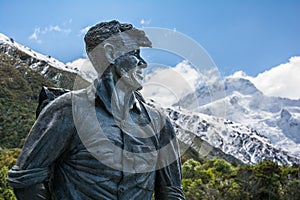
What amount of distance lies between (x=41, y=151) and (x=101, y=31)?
109cm

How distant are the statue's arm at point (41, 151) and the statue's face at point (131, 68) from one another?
0.53m

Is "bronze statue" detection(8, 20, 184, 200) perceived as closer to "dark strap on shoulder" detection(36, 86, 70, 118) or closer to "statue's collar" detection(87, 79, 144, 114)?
"statue's collar" detection(87, 79, 144, 114)

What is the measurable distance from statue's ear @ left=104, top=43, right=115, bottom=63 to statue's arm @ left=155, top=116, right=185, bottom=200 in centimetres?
78

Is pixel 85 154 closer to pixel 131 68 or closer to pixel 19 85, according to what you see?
pixel 131 68

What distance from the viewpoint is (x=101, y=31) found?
382 centimetres

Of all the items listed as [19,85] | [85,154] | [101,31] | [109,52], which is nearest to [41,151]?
[85,154]

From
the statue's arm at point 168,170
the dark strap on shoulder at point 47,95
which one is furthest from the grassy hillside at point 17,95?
the statue's arm at point 168,170

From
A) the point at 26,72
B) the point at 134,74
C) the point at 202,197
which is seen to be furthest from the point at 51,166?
the point at 26,72

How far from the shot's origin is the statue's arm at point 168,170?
158 inches

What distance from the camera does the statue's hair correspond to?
12.5ft

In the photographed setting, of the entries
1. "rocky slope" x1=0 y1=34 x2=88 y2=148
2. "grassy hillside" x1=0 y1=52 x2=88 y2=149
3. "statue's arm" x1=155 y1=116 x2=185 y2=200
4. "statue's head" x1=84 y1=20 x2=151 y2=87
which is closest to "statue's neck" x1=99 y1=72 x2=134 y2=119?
"statue's head" x1=84 y1=20 x2=151 y2=87

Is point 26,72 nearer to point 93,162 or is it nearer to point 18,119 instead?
point 18,119

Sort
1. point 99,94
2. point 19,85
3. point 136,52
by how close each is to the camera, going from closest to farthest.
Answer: point 99,94
point 136,52
point 19,85

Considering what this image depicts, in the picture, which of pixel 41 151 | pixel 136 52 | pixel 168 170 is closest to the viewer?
pixel 41 151
